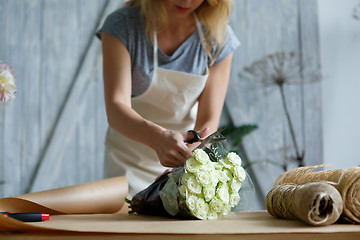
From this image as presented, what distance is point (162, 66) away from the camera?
168 centimetres

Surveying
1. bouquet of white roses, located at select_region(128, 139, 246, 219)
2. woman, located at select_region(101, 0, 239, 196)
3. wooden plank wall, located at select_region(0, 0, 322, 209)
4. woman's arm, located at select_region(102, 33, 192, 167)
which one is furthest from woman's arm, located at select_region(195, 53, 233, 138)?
wooden plank wall, located at select_region(0, 0, 322, 209)

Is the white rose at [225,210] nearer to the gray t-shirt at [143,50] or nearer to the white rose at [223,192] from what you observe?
the white rose at [223,192]

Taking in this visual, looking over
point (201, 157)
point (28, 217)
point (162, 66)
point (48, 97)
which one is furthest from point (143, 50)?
point (48, 97)

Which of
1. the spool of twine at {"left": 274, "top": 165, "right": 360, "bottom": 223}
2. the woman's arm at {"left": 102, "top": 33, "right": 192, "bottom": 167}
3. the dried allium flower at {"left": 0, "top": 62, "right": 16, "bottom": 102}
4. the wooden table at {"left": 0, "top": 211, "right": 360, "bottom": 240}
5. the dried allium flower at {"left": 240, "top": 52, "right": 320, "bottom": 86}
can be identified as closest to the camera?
the wooden table at {"left": 0, "top": 211, "right": 360, "bottom": 240}

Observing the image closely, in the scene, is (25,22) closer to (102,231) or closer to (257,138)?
(257,138)

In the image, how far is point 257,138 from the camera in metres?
3.64

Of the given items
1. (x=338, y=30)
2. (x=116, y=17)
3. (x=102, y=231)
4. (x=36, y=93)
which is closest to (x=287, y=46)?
(x=338, y=30)

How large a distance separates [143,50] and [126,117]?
1.24 feet

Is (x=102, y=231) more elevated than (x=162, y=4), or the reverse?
(x=162, y=4)

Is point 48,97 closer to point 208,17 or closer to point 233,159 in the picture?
point 208,17

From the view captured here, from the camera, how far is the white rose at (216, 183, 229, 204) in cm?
86

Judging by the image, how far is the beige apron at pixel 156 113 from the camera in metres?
1.68

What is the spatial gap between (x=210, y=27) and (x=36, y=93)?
2344 millimetres

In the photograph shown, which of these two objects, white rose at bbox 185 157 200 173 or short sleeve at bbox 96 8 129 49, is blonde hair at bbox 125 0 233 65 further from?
white rose at bbox 185 157 200 173
